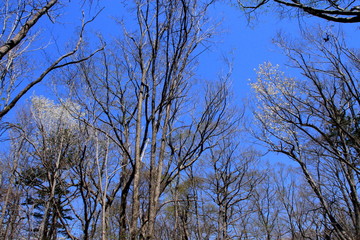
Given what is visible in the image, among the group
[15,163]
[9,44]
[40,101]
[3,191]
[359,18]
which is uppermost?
[40,101]

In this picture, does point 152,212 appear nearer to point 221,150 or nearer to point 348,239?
point 348,239

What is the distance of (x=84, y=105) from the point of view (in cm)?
605

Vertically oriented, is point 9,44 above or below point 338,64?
below

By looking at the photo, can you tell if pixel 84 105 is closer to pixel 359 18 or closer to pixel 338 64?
pixel 359 18

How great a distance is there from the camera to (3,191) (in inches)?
448

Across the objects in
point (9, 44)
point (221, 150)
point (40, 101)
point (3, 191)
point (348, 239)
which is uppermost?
point (40, 101)

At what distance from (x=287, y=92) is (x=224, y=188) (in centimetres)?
787

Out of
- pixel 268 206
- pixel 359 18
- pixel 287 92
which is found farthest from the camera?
pixel 268 206

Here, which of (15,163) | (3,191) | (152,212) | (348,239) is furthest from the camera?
(3,191)

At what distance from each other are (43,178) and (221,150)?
8825 mm

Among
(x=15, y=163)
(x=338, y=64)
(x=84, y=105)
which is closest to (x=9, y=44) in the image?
(x=84, y=105)

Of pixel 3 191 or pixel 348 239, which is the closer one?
pixel 348 239

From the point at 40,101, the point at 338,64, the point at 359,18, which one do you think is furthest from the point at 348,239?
the point at 40,101

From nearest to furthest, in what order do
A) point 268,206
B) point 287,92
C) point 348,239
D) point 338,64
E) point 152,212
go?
point 152,212, point 338,64, point 287,92, point 348,239, point 268,206
